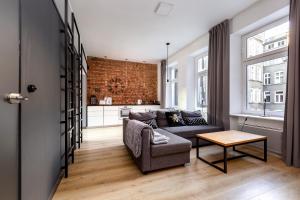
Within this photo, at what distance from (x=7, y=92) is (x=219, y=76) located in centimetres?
395

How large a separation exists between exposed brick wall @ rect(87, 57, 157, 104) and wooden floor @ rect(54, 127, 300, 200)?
418 centimetres

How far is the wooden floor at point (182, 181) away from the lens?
1.82 m

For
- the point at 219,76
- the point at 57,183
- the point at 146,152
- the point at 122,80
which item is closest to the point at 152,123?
the point at 146,152

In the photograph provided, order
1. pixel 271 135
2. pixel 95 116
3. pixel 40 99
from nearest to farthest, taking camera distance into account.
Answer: pixel 40 99 → pixel 271 135 → pixel 95 116

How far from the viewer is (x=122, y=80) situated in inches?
276

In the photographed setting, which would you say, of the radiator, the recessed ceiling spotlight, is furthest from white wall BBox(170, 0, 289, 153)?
the recessed ceiling spotlight

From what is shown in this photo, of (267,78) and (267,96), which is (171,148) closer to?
(267,96)

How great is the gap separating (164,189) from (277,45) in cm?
342

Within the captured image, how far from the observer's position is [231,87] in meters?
3.76

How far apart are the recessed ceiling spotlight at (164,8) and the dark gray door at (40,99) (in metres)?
1.87

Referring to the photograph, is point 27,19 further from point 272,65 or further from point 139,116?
point 272,65

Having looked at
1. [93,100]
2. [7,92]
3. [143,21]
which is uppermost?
[143,21]

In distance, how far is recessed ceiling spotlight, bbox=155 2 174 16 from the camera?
3.03 metres

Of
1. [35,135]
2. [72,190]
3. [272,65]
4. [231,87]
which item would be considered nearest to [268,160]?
[231,87]
